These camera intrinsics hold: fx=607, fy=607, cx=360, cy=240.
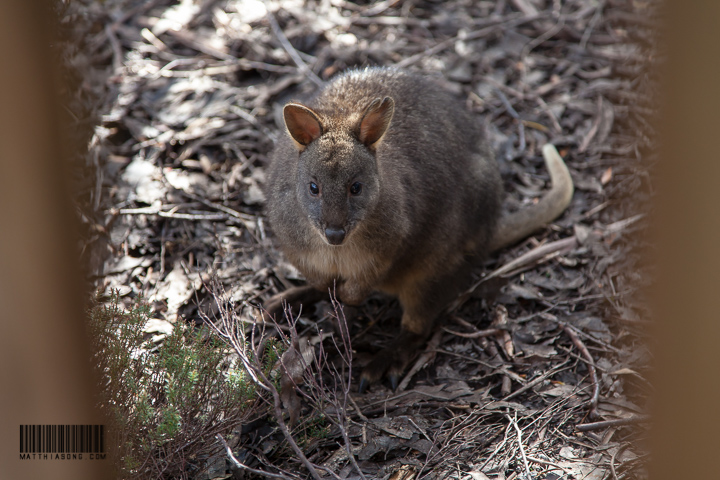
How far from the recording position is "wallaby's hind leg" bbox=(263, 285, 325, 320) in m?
4.57

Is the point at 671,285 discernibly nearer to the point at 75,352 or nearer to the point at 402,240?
the point at 75,352

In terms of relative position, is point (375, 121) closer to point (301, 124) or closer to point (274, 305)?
point (301, 124)

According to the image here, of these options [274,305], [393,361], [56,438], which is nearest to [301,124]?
[274,305]

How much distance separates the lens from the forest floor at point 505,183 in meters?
3.65

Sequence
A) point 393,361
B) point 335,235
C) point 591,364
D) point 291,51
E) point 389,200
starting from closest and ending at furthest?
point 335,235 < point 389,200 < point 591,364 < point 393,361 < point 291,51

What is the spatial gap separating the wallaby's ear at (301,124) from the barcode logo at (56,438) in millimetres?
2030

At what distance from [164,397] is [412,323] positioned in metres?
1.86

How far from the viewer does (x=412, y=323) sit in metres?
4.47

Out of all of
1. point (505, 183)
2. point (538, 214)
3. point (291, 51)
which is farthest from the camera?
point (291, 51)

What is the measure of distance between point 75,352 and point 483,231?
327 cm

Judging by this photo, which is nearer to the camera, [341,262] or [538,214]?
[341,262]

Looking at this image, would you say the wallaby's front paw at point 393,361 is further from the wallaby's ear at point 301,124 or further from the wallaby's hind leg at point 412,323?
the wallaby's ear at point 301,124

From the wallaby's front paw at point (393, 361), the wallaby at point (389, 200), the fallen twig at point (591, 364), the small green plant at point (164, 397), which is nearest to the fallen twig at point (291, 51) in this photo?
the wallaby at point (389, 200)

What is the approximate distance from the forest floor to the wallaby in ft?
0.84
